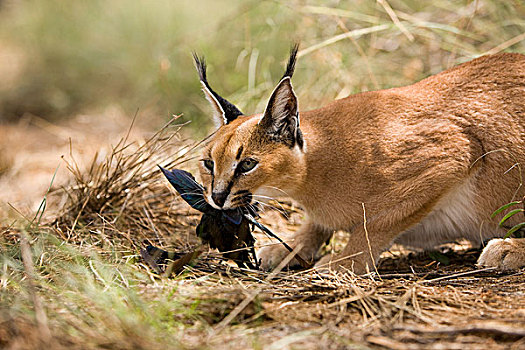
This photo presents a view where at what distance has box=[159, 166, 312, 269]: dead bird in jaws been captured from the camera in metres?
2.65

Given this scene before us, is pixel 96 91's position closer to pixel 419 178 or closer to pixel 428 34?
pixel 428 34

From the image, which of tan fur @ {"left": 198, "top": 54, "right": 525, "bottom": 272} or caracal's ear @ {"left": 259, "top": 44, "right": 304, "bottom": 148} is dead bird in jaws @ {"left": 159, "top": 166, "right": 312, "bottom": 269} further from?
caracal's ear @ {"left": 259, "top": 44, "right": 304, "bottom": 148}

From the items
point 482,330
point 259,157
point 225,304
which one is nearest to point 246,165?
point 259,157

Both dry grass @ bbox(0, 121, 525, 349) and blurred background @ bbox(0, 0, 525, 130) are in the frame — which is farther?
Answer: blurred background @ bbox(0, 0, 525, 130)

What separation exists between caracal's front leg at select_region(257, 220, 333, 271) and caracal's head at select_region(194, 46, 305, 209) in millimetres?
505

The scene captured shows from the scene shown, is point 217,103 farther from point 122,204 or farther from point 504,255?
point 504,255

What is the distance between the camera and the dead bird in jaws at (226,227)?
8.70 feet

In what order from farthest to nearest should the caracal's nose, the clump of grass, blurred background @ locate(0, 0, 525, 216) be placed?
blurred background @ locate(0, 0, 525, 216)
the clump of grass
the caracal's nose

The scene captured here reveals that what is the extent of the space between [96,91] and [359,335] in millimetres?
6655

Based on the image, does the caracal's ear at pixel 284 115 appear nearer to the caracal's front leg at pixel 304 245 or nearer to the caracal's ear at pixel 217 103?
the caracal's ear at pixel 217 103

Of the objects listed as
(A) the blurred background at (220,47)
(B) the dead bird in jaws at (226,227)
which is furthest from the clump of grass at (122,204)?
(A) the blurred background at (220,47)

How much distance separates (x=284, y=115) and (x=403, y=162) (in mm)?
686

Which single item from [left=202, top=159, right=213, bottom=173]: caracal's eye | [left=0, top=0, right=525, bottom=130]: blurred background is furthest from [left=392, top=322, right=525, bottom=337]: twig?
[left=0, top=0, right=525, bottom=130]: blurred background

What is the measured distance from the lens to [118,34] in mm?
8312
